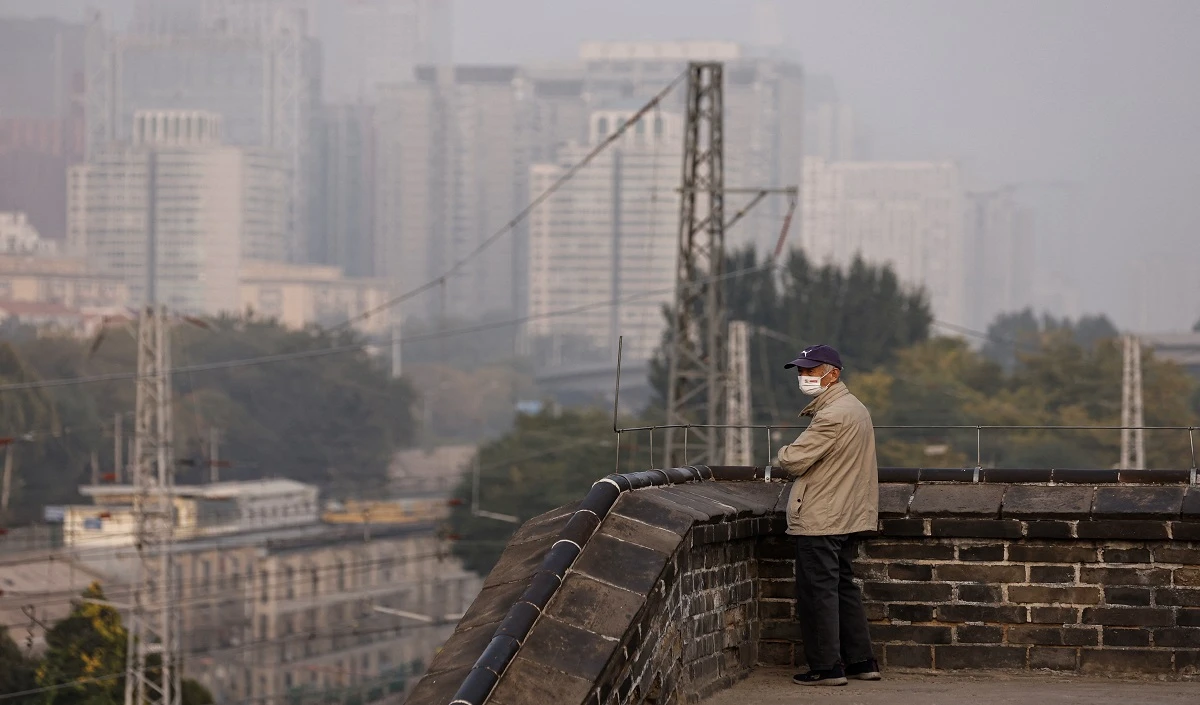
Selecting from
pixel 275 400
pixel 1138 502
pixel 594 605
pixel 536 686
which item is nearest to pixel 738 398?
pixel 1138 502

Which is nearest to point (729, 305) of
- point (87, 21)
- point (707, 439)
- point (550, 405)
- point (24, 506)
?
point (550, 405)

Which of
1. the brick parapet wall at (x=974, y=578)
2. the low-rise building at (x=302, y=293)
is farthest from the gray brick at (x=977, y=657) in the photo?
the low-rise building at (x=302, y=293)

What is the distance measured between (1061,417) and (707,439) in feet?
151

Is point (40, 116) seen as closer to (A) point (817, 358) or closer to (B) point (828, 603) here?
(A) point (817, 358)

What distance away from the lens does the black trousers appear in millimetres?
6621

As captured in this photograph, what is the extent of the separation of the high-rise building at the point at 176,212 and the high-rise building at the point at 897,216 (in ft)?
191

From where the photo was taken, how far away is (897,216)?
19200 cm

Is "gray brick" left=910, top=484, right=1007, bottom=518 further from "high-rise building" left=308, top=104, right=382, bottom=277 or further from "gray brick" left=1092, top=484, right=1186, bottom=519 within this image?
"high-rise building" left=308, top=104, right=382, bottom=277

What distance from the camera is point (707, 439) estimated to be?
927 inches

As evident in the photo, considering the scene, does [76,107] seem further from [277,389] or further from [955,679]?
[955,679]

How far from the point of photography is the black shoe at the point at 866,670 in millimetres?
6879

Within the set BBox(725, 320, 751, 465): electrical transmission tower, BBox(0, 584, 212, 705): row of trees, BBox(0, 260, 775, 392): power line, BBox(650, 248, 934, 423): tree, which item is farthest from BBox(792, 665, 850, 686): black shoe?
BBox(650, 248, 934, 423): tree

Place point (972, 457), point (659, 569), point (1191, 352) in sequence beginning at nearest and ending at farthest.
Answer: point (659, 569)
point (972, 457)
point (1191, 352)

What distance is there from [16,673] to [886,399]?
37255mm
